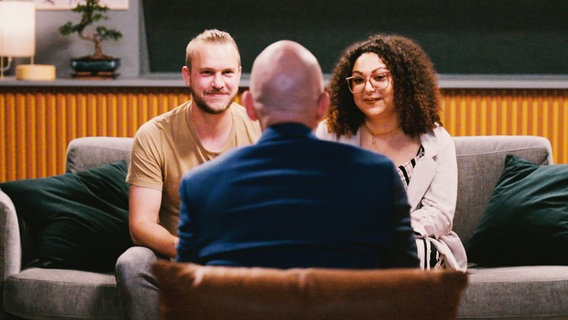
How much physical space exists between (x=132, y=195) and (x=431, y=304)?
5.37ft

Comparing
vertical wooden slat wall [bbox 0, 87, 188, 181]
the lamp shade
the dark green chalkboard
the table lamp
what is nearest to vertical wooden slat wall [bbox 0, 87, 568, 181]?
vertical wooden slat wall [bbox 0, 87, 188, 181]

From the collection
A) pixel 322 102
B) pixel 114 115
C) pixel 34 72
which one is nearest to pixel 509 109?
pixel 114 115

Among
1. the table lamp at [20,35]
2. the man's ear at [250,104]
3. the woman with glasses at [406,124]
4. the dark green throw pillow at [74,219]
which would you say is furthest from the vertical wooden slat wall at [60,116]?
the man's ear at [250,104]

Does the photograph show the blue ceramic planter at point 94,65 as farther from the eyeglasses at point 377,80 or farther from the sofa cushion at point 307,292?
the sofa cushion at point 307,292

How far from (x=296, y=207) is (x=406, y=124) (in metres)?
1.60

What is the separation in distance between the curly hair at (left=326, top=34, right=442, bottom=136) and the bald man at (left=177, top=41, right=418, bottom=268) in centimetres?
147

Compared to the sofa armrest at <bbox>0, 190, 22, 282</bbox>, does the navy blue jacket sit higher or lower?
higher

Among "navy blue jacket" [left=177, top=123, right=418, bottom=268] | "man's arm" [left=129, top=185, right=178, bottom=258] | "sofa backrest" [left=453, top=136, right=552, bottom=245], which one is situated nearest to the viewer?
"navy blue jacket" [left=177, top=123, right=418, bottom=268]

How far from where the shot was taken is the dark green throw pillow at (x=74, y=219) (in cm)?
291

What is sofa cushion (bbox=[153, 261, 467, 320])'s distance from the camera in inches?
43.4

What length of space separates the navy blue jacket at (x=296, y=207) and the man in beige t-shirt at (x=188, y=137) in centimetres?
120

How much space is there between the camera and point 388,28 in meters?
4.98

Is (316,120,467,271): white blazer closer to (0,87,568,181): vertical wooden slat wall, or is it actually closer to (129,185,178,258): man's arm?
(129,185,178,258): man's arm

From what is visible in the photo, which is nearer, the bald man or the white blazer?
the bald man
